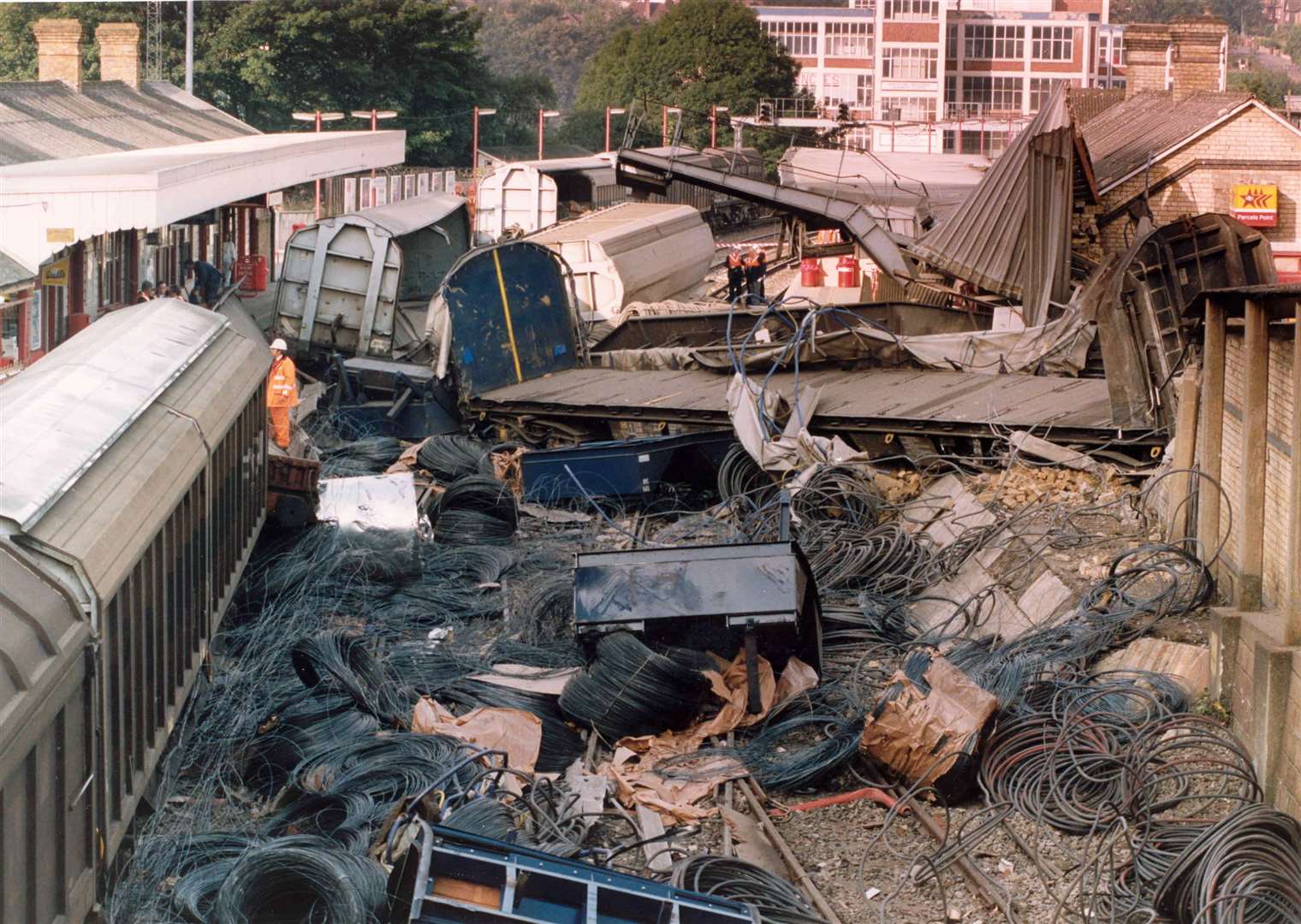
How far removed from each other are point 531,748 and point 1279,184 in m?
27.0

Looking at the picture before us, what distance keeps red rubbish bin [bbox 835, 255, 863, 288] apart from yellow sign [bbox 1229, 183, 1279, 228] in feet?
25.2

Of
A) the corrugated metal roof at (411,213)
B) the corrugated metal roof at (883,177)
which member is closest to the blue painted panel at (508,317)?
the corrugated metal roof at (411,213)

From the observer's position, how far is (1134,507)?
41.2 ft

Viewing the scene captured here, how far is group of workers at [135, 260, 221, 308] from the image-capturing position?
81.8 ft

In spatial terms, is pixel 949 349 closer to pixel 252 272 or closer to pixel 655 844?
pixel 655 844

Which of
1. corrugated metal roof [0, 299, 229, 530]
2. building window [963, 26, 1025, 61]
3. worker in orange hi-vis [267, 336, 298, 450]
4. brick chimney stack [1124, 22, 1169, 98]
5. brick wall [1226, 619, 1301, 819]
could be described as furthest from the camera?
building window [963, 26, 1025, 61]

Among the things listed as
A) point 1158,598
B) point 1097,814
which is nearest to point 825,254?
point 1158,598

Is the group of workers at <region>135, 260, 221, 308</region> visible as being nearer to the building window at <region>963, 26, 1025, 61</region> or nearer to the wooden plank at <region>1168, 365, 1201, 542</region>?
the wooden plank at <region>1168, 365, 1201, 542</region>

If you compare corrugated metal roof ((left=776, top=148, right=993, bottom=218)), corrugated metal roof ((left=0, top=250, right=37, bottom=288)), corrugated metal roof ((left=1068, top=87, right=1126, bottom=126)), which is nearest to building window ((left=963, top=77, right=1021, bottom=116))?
corrugated metal roof ((left=776, top=148, right=993, bottom=218))

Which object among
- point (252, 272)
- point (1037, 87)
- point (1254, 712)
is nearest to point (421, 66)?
point (252, 272)

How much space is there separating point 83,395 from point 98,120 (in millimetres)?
25613

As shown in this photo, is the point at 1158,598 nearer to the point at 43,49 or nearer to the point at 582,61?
the point at 43,49

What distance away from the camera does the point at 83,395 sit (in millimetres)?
7363

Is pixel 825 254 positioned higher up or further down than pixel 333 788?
higher up
